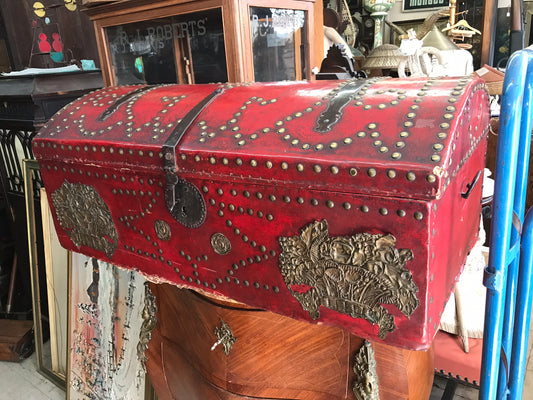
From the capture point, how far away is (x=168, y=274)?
3.72 feet

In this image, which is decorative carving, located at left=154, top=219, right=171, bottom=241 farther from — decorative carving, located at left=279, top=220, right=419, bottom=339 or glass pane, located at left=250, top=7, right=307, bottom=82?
glass pane, located at left=250, top=7, right=307, bottom=82

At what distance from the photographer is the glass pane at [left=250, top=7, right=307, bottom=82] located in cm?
166

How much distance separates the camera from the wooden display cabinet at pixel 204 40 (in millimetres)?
1597

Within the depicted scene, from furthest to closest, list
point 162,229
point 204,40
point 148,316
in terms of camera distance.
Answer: point 204,40 → point 148,316 → point 162,229

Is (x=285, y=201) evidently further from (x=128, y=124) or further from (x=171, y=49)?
(x=171, y=49)

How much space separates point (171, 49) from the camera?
1.81 meters

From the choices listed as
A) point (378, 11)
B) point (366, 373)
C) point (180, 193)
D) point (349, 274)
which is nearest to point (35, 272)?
point (180, 193)

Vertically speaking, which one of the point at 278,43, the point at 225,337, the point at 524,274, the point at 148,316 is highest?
the point at 278,43

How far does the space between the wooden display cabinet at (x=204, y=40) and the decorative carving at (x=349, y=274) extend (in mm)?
1004

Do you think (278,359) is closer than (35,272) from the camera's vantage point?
Yes

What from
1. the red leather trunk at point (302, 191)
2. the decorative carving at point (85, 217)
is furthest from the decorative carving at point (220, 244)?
the decorative carving at point (85, 217)

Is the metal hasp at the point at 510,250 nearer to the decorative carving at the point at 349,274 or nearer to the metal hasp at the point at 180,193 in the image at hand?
the decorative carving at the point at 349,274

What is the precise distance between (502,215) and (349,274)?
0.95 feet

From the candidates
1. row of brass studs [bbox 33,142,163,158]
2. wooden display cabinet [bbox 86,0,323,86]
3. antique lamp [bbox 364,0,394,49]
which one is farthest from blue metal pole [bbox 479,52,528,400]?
antique lamp [bbox 364,0,394,49]
